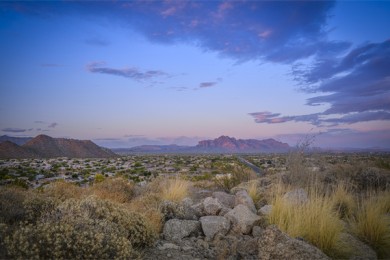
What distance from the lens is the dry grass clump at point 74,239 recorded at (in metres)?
4.08

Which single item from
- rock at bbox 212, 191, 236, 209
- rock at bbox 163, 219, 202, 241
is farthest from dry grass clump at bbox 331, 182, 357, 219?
rock at bbox 163, 219, 202, 241

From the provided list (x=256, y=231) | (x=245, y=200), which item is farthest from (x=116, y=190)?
(x=256, y=231)

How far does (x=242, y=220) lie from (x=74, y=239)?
406 cm

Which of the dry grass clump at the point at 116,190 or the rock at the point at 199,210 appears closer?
the rock at the point at 199,210

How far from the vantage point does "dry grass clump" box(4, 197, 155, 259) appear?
4082 mm

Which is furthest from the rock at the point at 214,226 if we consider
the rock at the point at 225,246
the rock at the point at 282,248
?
the rock at the point at 282,248

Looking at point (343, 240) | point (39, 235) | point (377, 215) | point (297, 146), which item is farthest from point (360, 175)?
point (39, 235)

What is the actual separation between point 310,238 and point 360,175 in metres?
9.74

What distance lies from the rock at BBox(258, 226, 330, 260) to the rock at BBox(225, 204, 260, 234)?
1.33m

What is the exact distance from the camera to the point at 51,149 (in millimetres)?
63656

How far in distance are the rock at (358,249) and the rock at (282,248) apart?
1.46 m

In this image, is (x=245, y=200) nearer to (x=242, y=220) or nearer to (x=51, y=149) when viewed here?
(x=242, y=220)

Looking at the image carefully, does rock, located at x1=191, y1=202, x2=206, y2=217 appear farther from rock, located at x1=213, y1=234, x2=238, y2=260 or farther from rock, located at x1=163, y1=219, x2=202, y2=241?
rock, located at x1=213, y1=234, x2=238, y2=260

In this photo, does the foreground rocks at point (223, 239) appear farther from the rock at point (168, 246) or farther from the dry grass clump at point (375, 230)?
the dry grass clump at point (375, 230)
